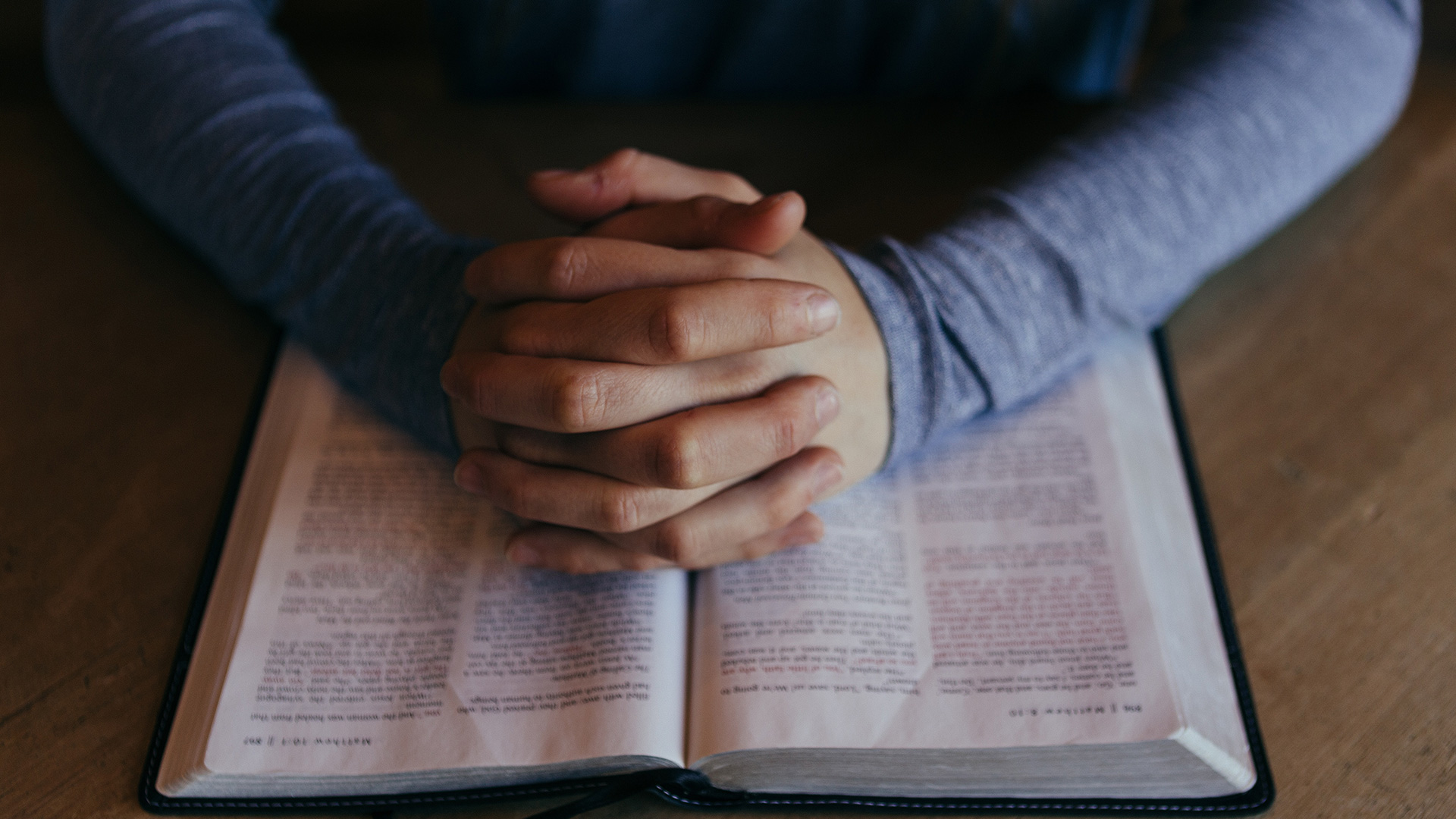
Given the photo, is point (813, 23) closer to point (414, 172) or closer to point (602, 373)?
point (414, 172)

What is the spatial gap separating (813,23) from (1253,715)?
74cm

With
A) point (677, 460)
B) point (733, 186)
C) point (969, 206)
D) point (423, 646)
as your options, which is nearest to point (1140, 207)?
point (969, 206)

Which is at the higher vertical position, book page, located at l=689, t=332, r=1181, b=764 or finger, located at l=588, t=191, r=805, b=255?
finger, located at l=588, t=191, r=805, b=255

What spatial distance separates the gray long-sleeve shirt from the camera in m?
0.63

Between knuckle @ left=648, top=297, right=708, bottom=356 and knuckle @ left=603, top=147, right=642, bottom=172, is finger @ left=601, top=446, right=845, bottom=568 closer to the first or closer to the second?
knuckle @ left=648, top=297, right=708, bottom=356

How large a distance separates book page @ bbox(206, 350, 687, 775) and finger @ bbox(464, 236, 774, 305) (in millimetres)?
157

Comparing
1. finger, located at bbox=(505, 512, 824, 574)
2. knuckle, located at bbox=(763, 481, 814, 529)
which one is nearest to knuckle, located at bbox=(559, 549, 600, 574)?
finger, located at bbox=(505, 512, 824, 574)

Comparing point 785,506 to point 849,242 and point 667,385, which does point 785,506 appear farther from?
point 849,242

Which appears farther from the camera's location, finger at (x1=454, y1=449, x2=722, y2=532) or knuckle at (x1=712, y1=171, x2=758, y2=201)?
knuckle at (x1=712, y1=171, x2=758, y2=201)

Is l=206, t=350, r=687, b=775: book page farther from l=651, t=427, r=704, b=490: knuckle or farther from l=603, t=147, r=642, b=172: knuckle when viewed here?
l=603, t=147, r=642, b=172: knuckle

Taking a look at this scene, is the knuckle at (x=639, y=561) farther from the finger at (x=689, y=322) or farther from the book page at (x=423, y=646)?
the finger at (x=689, y=322)

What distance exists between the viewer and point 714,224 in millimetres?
583

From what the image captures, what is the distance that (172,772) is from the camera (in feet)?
1.65

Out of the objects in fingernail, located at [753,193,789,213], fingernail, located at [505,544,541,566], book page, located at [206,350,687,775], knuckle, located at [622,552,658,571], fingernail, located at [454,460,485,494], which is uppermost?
fingernail, located at [753,193,789,213]
